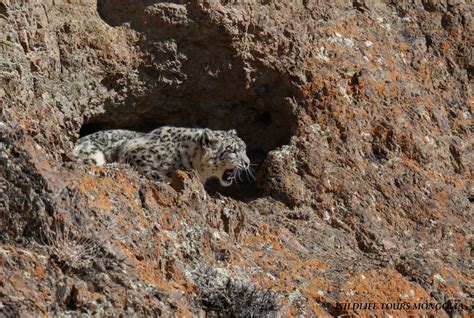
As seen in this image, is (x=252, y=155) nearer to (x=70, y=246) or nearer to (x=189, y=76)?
(x=189, y=76)

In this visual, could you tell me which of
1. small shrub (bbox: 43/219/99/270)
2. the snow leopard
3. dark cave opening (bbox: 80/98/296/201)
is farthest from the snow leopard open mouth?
small shrub (bbox: 43/219/99/270)

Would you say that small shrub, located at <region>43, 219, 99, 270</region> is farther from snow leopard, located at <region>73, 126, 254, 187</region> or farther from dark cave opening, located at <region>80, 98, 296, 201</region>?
dark cave opening, located at <region>80, 98, 296, 201</region>

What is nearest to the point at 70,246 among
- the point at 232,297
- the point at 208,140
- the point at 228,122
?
the point at 232,297

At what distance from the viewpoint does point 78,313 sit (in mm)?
6102

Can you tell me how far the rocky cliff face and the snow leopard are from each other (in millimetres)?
236

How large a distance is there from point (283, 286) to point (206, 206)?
87cm

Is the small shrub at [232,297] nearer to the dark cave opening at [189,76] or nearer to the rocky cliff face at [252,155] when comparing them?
the rocky cliff face at [252,155]

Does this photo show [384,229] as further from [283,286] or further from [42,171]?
[42,171]

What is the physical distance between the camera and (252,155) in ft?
36.3

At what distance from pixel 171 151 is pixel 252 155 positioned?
1152mm

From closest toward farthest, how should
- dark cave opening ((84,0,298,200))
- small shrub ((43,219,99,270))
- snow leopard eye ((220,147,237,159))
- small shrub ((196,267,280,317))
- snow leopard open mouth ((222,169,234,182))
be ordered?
1. small shrub ((43,219,99,270))
2. small shrub ((196,267,280,317))
3. dark cave opening ((84,0,298,200))
4. snow leopard eye ((220,147,237,159))
5. snow leopard open mouth ((222,169,234,182))

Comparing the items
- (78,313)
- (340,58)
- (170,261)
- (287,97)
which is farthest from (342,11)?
(78,313)

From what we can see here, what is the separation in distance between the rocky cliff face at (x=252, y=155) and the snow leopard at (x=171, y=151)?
236 millimetres

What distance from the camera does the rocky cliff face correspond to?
6648mm
